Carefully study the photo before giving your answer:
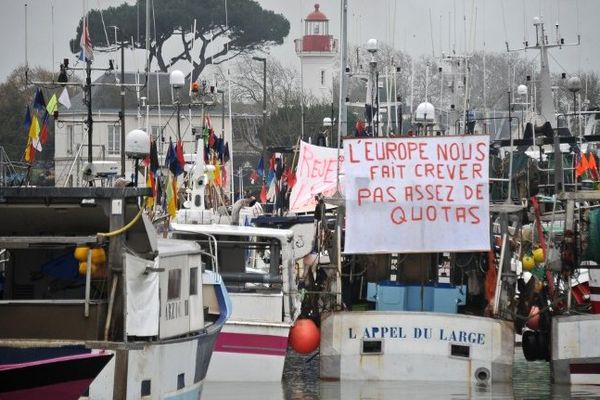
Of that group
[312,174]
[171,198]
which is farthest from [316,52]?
[171,198]

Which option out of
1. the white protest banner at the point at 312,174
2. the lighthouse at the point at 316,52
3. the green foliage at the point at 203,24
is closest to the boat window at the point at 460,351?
the white protest banner at the point at 312,174

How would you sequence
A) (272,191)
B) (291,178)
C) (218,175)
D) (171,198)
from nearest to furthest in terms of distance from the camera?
(171,198) → (218,175) → (291,178) → (272,191)

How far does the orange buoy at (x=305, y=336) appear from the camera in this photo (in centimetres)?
2645

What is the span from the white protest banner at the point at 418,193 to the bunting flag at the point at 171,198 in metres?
3.40

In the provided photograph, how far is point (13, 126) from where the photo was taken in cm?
6819

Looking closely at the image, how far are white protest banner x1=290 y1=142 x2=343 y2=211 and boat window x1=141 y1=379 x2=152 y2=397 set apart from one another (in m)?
13.3

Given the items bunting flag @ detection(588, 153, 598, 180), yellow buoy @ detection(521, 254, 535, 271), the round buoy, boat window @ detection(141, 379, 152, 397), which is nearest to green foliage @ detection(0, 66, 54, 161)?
bunting flag @ detection(588, 153, 598, 180)

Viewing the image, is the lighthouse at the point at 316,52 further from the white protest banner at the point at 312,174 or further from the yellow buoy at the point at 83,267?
the yellow buoy at the point at 83,267

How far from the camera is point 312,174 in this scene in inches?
1264

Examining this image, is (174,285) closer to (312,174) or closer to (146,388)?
(146,388)

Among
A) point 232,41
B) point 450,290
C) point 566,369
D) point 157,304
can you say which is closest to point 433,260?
point 450,290

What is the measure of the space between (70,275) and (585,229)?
8.91 meters

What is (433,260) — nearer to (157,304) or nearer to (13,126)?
(157,304)

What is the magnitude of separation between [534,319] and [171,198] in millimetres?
6296
